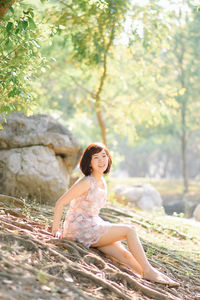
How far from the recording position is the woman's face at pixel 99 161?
16.7 ft

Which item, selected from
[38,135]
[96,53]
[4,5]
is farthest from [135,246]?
[96,53]

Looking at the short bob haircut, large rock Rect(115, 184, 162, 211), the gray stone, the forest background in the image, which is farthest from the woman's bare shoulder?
large rock Rect(115, 184, 162, 211)

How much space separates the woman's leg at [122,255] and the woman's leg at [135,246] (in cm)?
17

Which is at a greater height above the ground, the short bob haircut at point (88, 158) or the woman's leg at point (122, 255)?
the short bob haircut at point (88, 158)

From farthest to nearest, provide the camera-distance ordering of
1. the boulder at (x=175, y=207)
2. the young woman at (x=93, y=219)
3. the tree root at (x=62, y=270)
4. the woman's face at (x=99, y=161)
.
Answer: the boulder at (x=175, y=207)
the woman's face at (x=99, y=161)
the young woman at (x=93, y=219)
the tree root at (x=62, y=270)

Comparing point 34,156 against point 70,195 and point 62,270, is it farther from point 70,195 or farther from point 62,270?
point 62,270

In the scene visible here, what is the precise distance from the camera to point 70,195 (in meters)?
4.90

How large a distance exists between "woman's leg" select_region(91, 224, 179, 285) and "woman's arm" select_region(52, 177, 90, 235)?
62 cm

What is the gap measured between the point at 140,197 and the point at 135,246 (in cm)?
1227

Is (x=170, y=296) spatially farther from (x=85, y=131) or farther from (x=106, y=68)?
(x=85, y=131)

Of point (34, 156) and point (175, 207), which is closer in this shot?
point (34, 156)

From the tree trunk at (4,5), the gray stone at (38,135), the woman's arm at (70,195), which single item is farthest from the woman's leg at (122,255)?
the gray stone at (38,135)

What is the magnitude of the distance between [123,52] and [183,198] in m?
16.3

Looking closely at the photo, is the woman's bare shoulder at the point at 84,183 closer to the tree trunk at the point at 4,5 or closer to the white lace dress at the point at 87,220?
the white lace dress at the point at 87,220
